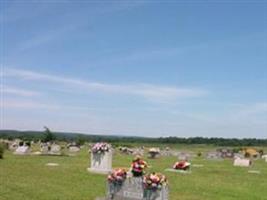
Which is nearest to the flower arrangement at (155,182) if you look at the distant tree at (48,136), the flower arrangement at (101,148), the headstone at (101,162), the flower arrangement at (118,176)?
the flower arrangement at (118,176)

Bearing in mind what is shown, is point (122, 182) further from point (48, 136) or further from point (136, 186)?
point (48, 136)

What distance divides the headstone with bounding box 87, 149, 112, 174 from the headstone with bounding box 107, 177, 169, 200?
11392 millimetres

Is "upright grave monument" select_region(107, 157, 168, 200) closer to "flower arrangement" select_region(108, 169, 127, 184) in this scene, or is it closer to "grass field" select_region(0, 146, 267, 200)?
"flower arrangement" select_region(108, 169, 127, 184)

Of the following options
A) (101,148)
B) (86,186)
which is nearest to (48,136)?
(101,148)

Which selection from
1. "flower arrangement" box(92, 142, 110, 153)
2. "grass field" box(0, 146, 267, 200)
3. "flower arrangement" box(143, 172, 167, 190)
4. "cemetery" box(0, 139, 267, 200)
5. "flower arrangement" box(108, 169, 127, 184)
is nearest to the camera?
"flower arrangement" box(143, 172, 167, 190)

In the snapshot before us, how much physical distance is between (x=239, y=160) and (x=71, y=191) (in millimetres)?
23578

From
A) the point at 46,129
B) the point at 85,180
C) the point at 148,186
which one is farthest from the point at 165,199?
the point at 46,129

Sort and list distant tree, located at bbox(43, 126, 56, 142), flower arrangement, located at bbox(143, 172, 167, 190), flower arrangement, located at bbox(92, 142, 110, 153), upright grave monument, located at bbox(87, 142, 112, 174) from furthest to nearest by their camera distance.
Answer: distant tree, located at bbox(43, 126, 56, 142), flower arrangement, located at bbox(92, 142, 110, 153), upright grave monument, located at bbox(87, 142, 112, 174), flower arrangement, located at bbox(143, 172, 167, 190)

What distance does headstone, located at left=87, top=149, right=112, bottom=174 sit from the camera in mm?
27733

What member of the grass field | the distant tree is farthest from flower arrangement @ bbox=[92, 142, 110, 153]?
the distant tree

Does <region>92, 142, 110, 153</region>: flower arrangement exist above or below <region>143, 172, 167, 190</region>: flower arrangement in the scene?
above

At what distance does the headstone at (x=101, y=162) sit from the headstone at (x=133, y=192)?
11392 millimetres

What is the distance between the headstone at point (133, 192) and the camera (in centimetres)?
1475

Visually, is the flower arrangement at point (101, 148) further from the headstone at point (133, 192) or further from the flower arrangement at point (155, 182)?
the flower arrangement at point (155, 182)
